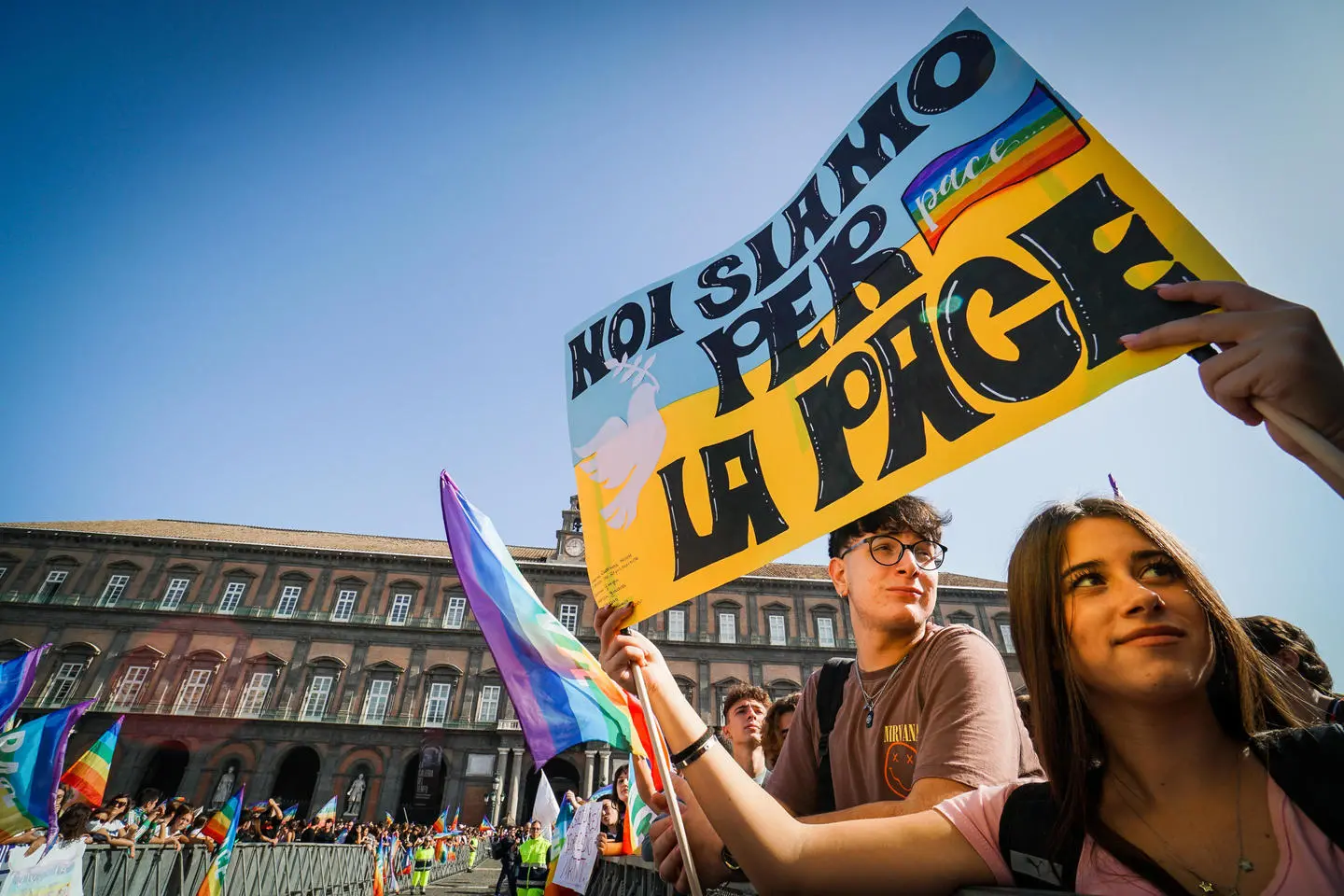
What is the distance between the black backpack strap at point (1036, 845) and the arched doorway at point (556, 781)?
97.7 feet

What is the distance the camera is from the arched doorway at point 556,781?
27.3 metres

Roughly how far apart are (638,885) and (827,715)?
2.14 meters

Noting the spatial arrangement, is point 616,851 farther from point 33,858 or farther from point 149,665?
point 149,665

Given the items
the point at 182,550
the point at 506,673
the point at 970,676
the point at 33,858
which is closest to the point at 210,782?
the point at 182,550

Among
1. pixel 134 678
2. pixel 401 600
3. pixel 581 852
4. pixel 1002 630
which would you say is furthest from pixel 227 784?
pixel 1002 630

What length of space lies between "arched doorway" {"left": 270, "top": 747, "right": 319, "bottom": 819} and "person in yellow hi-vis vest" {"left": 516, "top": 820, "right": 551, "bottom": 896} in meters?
21.4

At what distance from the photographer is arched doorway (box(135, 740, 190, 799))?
25.9 metres

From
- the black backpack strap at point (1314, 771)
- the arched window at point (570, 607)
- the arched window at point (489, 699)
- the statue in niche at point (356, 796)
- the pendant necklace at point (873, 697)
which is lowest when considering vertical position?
the statue in niche at point (356, 796)

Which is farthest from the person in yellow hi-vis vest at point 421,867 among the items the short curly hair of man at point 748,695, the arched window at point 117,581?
the arched window at point 117,581

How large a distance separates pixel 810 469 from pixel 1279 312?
0.95 m

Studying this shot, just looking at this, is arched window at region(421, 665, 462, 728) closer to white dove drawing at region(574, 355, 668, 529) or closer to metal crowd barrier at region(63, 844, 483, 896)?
metal crowd barrier at region(63, 844, 483, 896)

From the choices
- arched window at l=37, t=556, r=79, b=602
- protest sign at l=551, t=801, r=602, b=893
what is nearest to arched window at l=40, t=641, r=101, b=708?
arched window at l=37, t=556, r=79, b=602

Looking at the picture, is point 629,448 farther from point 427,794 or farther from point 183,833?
point 427,794

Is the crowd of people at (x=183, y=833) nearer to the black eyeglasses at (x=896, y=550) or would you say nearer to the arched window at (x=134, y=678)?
the black eyeglasses at (x=896, y=550)
